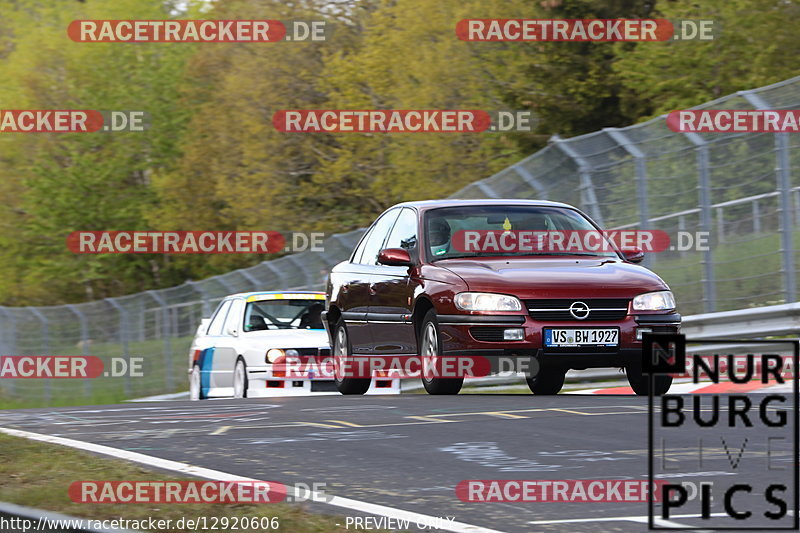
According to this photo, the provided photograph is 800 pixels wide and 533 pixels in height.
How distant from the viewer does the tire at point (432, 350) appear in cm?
1217

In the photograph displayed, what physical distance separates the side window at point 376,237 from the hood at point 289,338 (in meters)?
3.55

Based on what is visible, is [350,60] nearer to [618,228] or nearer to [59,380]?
[59,380]

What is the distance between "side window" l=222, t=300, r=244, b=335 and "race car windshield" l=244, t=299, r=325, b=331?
0.13 meters

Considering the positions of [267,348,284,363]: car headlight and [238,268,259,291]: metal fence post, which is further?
[238,268,259,291]: metal fence post

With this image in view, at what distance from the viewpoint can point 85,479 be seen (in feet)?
26.2

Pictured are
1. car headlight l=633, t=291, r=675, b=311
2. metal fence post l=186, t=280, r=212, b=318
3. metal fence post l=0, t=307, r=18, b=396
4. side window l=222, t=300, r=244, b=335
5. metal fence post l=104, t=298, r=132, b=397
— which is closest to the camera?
car headlight l=633, t=291, r=675, b=311

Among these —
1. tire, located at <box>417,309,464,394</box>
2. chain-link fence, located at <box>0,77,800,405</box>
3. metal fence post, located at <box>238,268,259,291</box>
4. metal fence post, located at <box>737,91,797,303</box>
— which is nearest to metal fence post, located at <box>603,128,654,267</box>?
chain-link fence, located at <box>0,77,800,405</box>

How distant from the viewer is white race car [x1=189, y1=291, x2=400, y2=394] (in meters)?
17.7

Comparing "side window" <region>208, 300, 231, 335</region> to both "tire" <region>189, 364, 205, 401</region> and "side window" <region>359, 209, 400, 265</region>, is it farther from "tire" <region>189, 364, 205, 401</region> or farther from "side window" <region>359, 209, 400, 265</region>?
"side window" <region>359, 209, 400, 265</region>

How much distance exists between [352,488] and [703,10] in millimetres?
31140

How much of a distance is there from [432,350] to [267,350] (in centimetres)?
578

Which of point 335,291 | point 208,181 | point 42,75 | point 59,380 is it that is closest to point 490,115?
point 59,380

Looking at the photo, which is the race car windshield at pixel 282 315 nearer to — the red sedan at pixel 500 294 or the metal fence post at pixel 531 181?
the metal fence post at pixel 531 181

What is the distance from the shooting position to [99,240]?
6644 centimetres
